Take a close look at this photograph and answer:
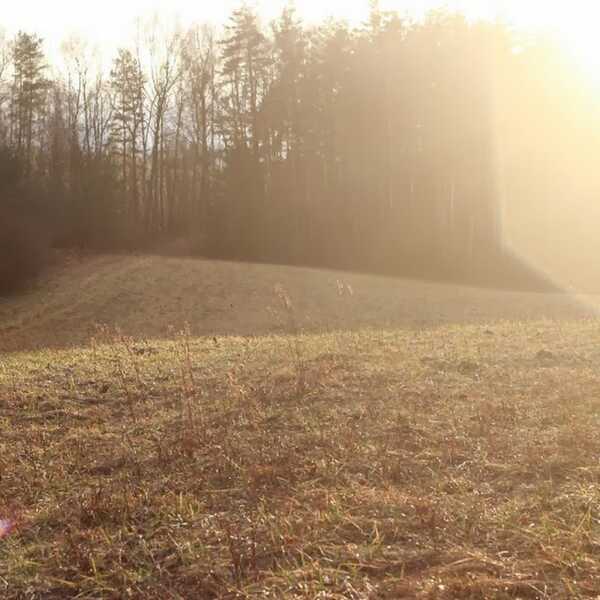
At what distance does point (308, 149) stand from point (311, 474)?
1379 inches

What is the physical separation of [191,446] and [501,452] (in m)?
2.16

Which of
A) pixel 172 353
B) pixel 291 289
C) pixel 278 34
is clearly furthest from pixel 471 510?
pixel 278 34

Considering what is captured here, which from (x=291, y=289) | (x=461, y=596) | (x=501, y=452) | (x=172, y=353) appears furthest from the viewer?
(x=291, y=289)

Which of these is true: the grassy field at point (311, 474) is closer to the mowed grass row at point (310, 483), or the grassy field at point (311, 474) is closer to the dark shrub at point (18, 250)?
the mowed grass row at point (310, 483)

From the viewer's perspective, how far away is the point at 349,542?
138 inches

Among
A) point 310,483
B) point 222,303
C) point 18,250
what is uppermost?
point 18,250

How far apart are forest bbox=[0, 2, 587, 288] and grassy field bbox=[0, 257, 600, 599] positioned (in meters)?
23.4

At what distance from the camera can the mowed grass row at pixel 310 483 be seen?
321 cm

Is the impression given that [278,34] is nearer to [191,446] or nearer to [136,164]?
[136,164]

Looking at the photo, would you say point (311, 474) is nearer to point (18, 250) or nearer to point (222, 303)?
point (222, 303)

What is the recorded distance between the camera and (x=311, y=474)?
4461 millimetres

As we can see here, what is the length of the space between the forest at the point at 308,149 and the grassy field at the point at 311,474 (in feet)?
76.9

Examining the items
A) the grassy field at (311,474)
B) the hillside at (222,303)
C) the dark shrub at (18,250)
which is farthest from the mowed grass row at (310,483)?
the dark shrub at (18,250)

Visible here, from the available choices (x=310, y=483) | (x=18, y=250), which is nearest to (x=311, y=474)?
(x=310, y=483)
